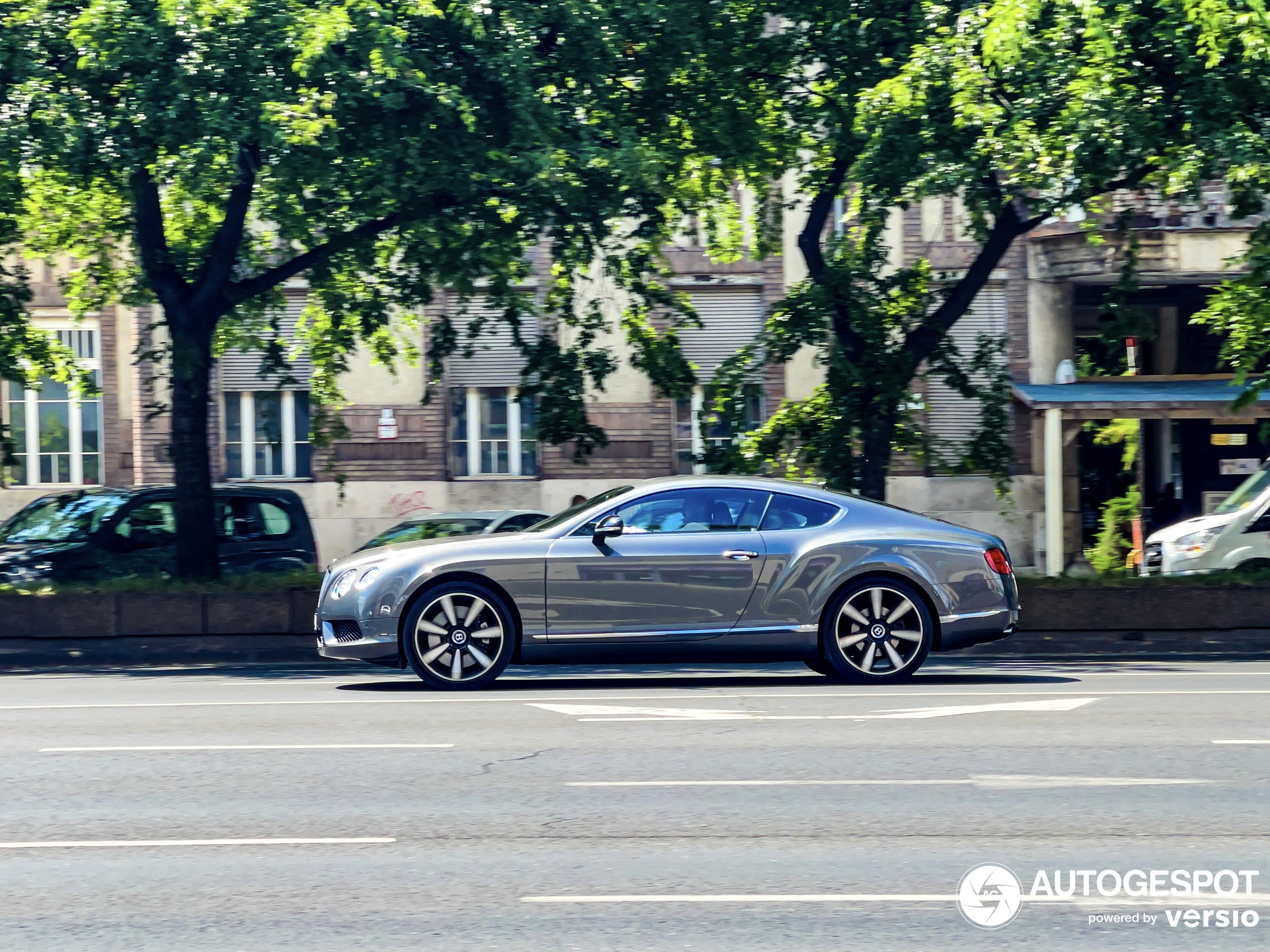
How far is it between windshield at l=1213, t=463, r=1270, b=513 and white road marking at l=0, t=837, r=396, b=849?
15.0m

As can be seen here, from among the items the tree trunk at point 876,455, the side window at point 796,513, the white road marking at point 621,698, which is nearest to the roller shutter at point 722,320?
the tree trunk at point 876,455

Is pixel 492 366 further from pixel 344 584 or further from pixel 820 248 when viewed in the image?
pixel 344 584

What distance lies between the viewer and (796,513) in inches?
468

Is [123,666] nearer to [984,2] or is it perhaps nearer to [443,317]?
[443,317]

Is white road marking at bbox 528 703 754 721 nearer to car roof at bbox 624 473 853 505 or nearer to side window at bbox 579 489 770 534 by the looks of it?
side window at bbox 579 489 770 534

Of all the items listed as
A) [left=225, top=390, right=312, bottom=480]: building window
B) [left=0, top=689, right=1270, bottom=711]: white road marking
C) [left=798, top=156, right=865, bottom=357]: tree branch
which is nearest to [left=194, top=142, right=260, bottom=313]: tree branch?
[left=798, top=156, right=865, bottom=357]: tree branch

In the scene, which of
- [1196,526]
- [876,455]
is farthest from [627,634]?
[1196,526]

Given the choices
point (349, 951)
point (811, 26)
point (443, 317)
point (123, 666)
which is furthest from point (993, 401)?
point (349, 951)

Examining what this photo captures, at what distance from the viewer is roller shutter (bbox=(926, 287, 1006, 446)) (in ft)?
92.8

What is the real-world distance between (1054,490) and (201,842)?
2033 cm

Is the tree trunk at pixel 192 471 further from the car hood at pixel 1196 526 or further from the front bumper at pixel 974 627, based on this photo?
the car hood at pixel 1196 526

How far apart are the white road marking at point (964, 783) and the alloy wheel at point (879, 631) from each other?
3.71 m

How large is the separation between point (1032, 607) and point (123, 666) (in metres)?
8.18

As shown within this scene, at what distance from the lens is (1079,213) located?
2636 cm
